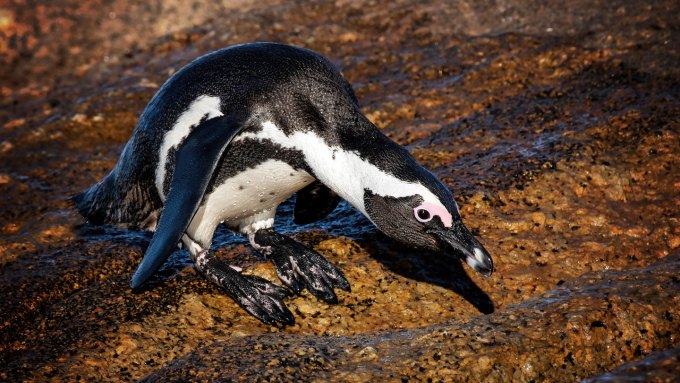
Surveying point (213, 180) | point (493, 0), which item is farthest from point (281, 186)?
point (493, 0)

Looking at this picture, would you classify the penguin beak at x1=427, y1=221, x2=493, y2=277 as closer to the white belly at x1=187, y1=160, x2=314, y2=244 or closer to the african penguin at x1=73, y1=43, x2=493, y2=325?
the african penguin at x1=73, y1=43, x2=493, y2=325

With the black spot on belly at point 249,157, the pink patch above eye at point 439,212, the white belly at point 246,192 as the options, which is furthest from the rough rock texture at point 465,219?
the black spot on belly at point 249,157

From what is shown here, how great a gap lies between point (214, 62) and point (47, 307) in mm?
1365

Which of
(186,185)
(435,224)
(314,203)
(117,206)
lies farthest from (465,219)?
(117,206)

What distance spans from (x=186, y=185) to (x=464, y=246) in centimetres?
115

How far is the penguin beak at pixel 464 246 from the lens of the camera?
2.74m

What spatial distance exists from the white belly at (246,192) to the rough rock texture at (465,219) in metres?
0.25

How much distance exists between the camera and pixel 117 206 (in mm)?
3602

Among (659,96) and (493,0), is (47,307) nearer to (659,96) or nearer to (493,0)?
(659,96)

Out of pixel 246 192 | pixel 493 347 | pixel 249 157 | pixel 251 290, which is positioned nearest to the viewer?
pixel 493 347

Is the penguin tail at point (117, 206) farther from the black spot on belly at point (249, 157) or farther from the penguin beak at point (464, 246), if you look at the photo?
the penguin beak at point (464, 246)

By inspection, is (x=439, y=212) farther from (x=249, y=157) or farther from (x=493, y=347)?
(x=249, y=157)

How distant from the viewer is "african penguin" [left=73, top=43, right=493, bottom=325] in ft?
9.23

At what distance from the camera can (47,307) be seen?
3189 mm
